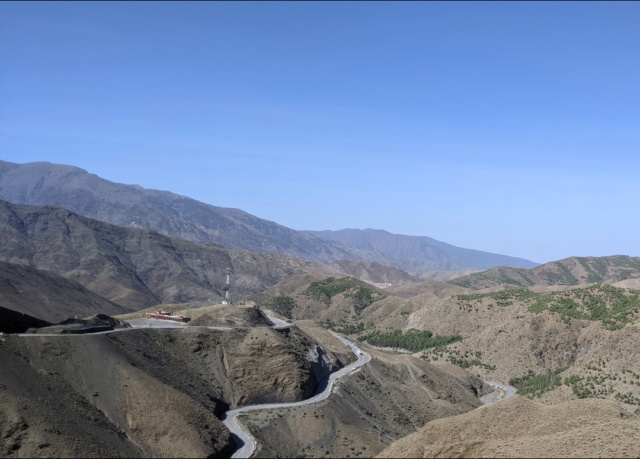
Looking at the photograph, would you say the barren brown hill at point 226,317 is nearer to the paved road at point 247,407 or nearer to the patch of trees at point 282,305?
the paved road at point 247,407

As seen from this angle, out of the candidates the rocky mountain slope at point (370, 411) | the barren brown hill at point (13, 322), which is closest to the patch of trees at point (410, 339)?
the rocky mountain slope at point (370, 411)

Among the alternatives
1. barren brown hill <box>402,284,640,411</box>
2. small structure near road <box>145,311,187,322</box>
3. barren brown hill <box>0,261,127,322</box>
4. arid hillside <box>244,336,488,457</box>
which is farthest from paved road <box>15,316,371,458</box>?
barren brown hill <box>0,261,127,322</box>

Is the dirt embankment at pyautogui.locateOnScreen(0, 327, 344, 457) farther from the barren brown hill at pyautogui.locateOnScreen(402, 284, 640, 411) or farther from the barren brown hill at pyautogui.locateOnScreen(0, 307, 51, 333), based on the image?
the barren brown hill at pyautogui.locateOnScreen(402, 284, 640, 411)

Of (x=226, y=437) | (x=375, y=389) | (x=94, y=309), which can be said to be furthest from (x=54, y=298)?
(x=226, y=437)

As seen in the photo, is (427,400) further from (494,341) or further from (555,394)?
(494,341)

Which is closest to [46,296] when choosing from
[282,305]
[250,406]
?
[282,305]
